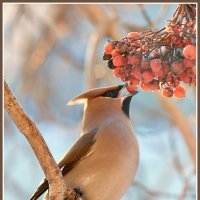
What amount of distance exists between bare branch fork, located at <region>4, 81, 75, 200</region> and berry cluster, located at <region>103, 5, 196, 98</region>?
314 mm

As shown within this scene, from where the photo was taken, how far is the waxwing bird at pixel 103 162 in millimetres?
2283

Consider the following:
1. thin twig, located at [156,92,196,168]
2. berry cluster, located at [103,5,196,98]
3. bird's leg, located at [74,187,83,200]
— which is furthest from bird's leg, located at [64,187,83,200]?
thin twig, located at [156,92,196,168]

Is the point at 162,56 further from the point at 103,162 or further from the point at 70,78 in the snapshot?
the point at 70,78

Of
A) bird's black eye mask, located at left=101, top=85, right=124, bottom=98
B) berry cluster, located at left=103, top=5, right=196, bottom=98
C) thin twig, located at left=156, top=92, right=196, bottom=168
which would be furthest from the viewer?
thin twig, located at left=156, top=92, right=196, bottom=168

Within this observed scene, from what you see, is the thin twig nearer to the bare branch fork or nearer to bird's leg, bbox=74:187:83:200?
bird's leg, bbox=74:187:83:200

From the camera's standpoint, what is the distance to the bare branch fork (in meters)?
1.77

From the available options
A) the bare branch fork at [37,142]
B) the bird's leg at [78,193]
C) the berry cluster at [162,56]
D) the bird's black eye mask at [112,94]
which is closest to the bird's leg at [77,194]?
the bird's leg at [78,193]

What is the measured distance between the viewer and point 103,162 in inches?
91.7

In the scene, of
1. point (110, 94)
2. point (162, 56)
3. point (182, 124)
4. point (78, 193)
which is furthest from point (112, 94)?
point (162, 56)

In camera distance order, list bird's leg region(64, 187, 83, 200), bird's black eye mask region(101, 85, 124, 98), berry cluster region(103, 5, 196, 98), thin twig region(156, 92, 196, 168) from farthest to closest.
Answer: thin twig region(156, 92, 196, 168), bird's black eye mask region(101, 85, 124, 98), bird's leg region(64, 187, 83, 200), berry cluster region(103, 5, 196, 98)

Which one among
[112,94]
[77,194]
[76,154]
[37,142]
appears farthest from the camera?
[112,94]

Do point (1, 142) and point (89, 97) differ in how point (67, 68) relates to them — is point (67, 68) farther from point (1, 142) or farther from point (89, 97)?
point (1, 142)

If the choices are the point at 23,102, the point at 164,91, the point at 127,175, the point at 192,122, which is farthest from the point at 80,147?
the point at 23,102

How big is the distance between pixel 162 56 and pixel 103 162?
82 cm
